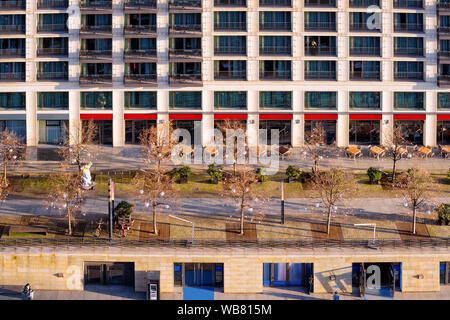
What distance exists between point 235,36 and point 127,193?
78.7 feet

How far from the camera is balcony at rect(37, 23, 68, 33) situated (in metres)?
86.4

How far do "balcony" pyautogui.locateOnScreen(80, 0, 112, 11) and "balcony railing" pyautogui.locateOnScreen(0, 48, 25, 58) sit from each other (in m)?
8.24

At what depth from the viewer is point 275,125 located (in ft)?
285

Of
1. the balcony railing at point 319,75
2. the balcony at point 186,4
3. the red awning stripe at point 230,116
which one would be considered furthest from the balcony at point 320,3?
the red awning stripe at point 230,116

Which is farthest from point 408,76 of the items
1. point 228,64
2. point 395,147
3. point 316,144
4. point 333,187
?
point 333,187

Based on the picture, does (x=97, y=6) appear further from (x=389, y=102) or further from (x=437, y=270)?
(x=437, y=270)

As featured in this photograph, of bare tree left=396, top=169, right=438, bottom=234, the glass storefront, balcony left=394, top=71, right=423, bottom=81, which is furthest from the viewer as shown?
the glass storefront

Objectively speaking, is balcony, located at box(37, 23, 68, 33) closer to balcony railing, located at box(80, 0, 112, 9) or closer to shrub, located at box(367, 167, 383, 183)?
balcony railing, located at box(80, 0, 112, 9)

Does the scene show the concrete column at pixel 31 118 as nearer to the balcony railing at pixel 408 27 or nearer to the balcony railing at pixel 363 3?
the balcony railing at pixel 363 3

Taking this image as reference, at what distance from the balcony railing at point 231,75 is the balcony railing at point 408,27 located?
55.9 feet

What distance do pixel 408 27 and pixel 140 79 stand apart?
29.3m

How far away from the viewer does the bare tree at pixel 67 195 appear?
64.1 m

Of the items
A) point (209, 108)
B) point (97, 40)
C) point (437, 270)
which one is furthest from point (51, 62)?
point (437, 270)

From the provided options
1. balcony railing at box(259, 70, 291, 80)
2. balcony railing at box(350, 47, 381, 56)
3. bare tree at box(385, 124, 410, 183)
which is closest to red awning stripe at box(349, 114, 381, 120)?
bare tree at box(385, 124, 410, 183)
